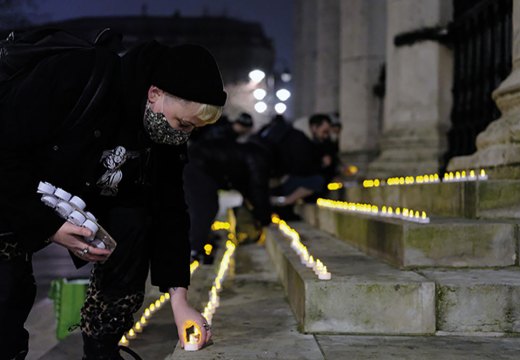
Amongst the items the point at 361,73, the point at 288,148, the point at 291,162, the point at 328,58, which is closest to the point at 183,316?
the point at 288,148

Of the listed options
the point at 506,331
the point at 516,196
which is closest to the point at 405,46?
the point at 516,196

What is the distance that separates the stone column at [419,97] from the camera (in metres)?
7.75

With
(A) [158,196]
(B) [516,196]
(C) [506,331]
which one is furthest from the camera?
(B) [516,196]

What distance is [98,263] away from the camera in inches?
119

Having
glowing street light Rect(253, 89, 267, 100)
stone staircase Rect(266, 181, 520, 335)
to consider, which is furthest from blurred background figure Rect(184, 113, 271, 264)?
glowing street light Rect(253, 89, 267, 100)

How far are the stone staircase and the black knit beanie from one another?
4.11 ft

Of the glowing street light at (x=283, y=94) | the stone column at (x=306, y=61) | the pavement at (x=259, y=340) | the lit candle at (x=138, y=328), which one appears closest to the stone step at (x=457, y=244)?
the pavement at (x=259, y=340)

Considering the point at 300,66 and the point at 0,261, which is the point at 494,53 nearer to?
the point at 0,261

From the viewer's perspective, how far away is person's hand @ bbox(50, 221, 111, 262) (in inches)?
101

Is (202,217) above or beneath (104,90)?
beneath

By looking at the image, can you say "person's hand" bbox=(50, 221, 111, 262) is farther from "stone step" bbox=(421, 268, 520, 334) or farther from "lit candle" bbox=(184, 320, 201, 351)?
"stone step" bbox=(421, 268, 520, 334)

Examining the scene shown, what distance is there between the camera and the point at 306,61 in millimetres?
18531

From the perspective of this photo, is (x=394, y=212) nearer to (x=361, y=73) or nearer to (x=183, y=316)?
(x=183, y=316)

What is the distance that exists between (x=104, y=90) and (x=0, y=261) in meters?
0.76
